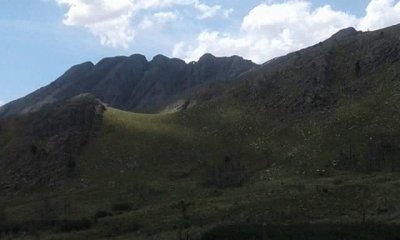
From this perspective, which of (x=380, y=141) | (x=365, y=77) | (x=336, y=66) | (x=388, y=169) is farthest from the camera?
(x=336, y=66)

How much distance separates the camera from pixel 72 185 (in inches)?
3403

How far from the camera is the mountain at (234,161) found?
1977 inches

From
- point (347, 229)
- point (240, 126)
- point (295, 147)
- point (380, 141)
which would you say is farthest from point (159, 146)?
point (347, 229)

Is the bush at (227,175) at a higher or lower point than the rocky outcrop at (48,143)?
lower

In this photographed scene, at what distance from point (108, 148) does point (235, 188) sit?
3422 centimetres

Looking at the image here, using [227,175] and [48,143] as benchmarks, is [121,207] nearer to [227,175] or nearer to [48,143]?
[227,175]

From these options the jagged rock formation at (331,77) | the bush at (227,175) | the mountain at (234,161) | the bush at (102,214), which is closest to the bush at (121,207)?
the mountain at (234,161)

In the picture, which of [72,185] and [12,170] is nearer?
[72,185]

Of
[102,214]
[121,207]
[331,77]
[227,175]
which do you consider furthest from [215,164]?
[331,77]

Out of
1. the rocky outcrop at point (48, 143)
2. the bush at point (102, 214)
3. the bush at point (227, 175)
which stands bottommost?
the bush at point (102, 214)

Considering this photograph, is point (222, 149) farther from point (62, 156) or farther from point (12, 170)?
point (12, 170)

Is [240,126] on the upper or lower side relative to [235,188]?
upper

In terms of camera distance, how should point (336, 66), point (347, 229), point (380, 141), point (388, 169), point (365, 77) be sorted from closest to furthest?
point (347, 229), point (388, 169), point (380, 141), point (365, 77), point (336, 66)

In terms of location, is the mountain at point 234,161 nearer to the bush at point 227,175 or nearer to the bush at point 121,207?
the bush at point 121,207
